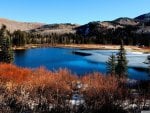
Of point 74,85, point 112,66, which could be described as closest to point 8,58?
point 112,66

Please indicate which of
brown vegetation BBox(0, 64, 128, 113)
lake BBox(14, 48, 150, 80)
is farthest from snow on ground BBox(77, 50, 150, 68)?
brown vegetation BBox(0, 64, 128, 113)

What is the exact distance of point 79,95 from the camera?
72.9 ft

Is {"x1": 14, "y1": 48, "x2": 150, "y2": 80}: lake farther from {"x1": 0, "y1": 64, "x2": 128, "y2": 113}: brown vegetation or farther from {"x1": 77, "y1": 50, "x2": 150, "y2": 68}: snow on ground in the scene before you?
{"x1": 0, "y1": 64, "x2": 128, "y2": 113}: brown vegetation

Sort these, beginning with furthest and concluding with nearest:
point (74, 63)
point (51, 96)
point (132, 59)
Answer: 1. point (132, 59)
2. point (74, 63)
3. point (51, 96)

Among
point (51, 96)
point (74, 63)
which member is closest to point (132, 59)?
point (74, 63)

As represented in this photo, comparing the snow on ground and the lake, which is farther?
the snow on ground

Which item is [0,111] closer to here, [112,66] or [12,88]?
[12,88]

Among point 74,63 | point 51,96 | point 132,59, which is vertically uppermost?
point 51,96

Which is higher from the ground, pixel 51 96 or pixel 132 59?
pixel 51 96

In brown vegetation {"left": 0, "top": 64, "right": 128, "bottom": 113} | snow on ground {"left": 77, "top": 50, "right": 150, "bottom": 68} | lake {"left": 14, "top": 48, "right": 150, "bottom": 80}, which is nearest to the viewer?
brown vegetation {"left": 0, "top": 64, "right": 128, "bottom": 113}

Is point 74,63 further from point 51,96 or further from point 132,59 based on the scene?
point 51,96

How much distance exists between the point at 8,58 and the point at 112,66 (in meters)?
19.2

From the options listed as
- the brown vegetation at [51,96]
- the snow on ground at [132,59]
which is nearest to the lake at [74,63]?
the snow on ground at [132,59]

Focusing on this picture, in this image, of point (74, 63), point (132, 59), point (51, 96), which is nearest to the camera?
point (51, 96)
